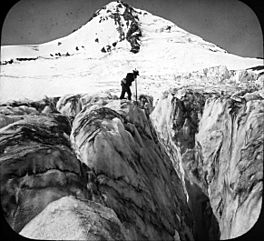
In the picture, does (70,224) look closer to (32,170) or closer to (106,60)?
(32,170)

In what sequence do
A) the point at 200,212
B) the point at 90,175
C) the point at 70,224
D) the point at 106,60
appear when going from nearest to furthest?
the point at 70,224 → the point at 90,175 → the point at 106,60 → the point at 200,212

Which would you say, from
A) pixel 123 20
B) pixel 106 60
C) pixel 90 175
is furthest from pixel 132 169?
pixel 123 20

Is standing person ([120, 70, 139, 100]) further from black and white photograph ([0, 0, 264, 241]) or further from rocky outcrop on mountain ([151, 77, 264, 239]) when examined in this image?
rocky outcrop on mountain ([151, 77, 264, 239])

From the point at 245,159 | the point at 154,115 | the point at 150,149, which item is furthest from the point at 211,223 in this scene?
the point at 154,115

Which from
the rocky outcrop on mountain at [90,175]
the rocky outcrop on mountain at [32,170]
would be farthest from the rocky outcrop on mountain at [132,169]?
the rocky outcrop on mountain at [32,170]

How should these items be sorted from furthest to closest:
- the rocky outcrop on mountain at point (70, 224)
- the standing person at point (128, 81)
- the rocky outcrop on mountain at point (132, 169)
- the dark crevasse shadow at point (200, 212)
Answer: the dark crevasse shadow at point (200, 212) → the standing person at point (128, 81) → the rocky outcrop on mountain at point (132, 169) → the rocky outcrop on mountain at point (70, 224)

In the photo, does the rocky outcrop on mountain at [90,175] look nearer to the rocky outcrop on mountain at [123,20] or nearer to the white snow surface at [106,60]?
the white snow surface at [106,60]

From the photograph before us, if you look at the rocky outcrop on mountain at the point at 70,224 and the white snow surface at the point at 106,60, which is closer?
the rocky outcrop on mountain at the point at 70,224
